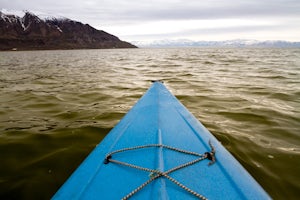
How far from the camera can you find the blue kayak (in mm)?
1728

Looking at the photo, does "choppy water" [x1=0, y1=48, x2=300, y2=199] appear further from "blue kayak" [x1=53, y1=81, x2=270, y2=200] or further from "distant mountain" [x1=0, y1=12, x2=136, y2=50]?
"distant mountain" [x1=0, y1=12, x2=136, y2=50]

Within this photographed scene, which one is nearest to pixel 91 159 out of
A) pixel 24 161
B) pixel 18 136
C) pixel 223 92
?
pixel 24 161

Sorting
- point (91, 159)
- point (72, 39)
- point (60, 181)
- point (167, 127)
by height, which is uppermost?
point (72, 39)

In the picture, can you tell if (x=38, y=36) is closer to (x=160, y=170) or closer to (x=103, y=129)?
(x=103, y=129)

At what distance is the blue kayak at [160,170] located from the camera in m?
1.73

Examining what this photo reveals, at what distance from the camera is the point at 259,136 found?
167 inches

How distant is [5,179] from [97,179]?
1988 mm

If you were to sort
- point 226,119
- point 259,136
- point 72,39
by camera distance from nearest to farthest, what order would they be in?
1. point 259,136
2. point 226,119
3. point 72,39

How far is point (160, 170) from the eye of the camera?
1.88 metres

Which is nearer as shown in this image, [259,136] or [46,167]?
[46,167]

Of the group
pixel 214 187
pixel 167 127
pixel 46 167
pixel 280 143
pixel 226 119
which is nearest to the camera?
pixel 214 187

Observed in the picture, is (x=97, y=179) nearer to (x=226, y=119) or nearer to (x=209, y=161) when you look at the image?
(x=209, y=161)

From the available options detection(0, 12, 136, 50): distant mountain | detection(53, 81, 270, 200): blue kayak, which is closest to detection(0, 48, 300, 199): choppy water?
detection(53, 81, 270, 200): blue kayak

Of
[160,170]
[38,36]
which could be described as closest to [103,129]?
[160,170]
